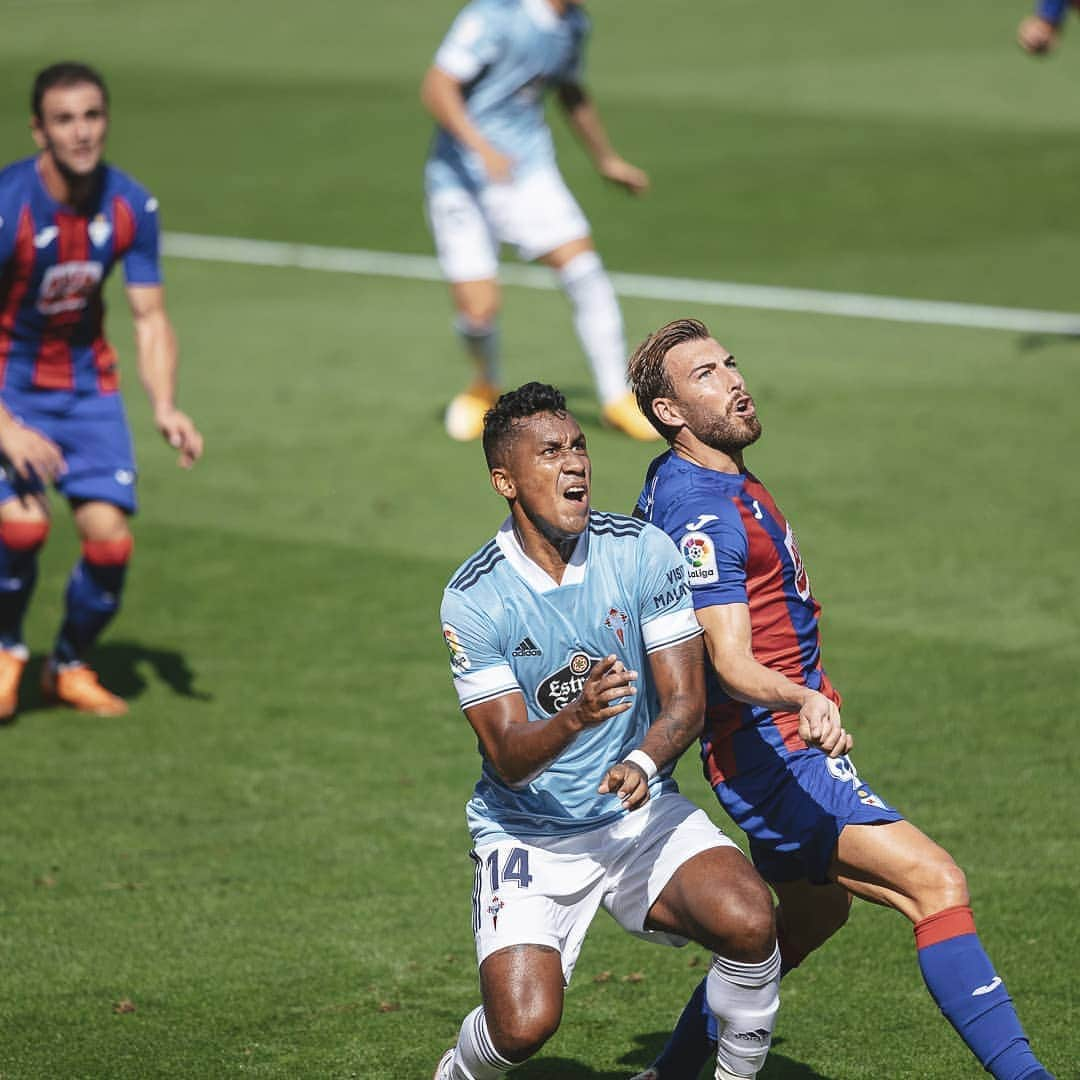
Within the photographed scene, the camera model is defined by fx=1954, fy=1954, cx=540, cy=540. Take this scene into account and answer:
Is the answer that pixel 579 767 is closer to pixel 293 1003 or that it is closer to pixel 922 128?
pixel 293 1003

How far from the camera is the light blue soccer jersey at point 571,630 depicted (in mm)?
5055

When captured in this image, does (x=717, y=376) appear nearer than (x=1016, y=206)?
Yes

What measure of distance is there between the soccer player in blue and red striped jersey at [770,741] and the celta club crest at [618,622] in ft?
0.68

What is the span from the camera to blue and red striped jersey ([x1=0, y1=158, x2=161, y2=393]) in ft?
28.1

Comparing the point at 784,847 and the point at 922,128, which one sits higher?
the point at 784,847

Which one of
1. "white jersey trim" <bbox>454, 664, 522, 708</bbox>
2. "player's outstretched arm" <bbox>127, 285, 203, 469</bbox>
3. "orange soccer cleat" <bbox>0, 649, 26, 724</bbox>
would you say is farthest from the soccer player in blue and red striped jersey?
"orange soccer cleat" <bbox>0, 649, 26, 724</bbox>

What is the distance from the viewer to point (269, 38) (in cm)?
3394

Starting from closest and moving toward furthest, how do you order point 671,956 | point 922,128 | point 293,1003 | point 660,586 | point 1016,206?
point 660,586 < point 293,1003 < point 671,956 < point 1016,206 < point 922,128

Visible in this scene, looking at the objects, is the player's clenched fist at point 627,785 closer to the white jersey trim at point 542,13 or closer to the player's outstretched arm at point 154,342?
the player's outstretched arm at point 154,342

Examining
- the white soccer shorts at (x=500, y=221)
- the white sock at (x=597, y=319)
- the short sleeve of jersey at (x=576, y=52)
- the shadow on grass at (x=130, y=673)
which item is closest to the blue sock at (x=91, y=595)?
the shadow on grass at (x=130, y=673)

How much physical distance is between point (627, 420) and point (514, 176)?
1785 mm

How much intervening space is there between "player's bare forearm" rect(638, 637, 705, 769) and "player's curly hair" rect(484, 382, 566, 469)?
68cm

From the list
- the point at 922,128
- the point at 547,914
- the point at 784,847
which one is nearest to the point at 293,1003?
the point at 547,914

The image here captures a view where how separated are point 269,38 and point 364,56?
2855 mm
